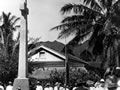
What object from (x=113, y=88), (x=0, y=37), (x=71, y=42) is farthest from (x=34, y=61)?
(x=113, y=88)

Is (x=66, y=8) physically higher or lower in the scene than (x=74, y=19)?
higher

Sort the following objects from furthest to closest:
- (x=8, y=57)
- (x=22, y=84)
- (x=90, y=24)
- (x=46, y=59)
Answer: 1. (x=46, y=59)
2. (x=8, y=57)
3. (x=90, y=24)
4. (x=22, y=84)

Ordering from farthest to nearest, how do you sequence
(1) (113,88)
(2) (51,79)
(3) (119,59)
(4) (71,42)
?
(2) (51,79), (4) (71,42), (3) (119,59), (1) (113,88)

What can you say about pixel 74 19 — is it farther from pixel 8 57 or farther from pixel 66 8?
pixel 8 57

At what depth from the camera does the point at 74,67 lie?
39688 millimetres

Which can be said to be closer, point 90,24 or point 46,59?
point 90,24

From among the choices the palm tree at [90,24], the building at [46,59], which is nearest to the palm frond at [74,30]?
the palm tree at [90,24]

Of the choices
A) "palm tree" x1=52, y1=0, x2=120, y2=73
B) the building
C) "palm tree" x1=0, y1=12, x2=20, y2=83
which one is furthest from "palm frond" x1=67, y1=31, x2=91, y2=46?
the building

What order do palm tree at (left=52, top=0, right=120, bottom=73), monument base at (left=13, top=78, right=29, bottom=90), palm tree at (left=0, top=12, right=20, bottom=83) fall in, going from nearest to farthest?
monument base at (left=13, top=78, right=29, bottom=90), palm tree at (left=52, top=0, right=120, bottom=73), palm tree at (left=0, top=12, right=20, bottom=83)

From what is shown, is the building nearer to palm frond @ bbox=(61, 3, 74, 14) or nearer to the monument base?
palm frond @ bbox=(61, 3, 74, 14)

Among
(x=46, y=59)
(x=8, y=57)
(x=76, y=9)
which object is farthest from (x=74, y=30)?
(x=46, y=59)

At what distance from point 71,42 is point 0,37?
11.9 metres

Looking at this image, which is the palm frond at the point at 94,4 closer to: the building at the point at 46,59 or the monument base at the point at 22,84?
the monument base at the point at 22,84

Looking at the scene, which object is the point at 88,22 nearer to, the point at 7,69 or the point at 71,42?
the point at 71,42
